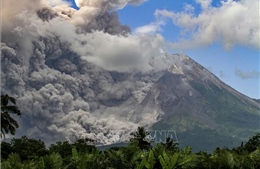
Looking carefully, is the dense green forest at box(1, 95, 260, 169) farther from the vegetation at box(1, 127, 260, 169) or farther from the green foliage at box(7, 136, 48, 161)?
the green foliage at box(7, 136, 48, 161)

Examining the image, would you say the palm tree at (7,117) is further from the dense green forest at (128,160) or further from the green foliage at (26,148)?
the green foliage at (26,148)

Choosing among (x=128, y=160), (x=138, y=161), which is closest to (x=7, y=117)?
(x=128, y=160)

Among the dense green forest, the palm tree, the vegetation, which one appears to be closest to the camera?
the vegetation

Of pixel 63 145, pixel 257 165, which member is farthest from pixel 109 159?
pixel 63 145

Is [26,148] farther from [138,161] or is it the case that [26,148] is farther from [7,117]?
[138,161]

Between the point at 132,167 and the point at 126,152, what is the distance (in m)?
2.34

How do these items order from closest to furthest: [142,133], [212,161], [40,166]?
[40,166] → [212,161] → [142,133]

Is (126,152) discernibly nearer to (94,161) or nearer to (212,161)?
(94,161)

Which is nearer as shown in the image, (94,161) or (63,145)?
(94,161)

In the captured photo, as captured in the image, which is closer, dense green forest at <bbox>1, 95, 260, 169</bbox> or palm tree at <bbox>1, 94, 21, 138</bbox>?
dense green forest at <bbox>1, 95, 260, 169</bbox>

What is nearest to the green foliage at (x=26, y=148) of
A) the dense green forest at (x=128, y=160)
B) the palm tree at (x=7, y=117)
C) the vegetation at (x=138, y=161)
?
the palm tree at (x=7, y=117)

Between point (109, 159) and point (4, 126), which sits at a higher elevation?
Answer: point (4, 126)

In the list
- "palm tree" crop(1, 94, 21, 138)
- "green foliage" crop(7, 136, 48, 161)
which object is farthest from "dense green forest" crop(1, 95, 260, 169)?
"green foliage" crop(7, 136, 48, 161)

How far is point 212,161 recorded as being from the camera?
143ft
